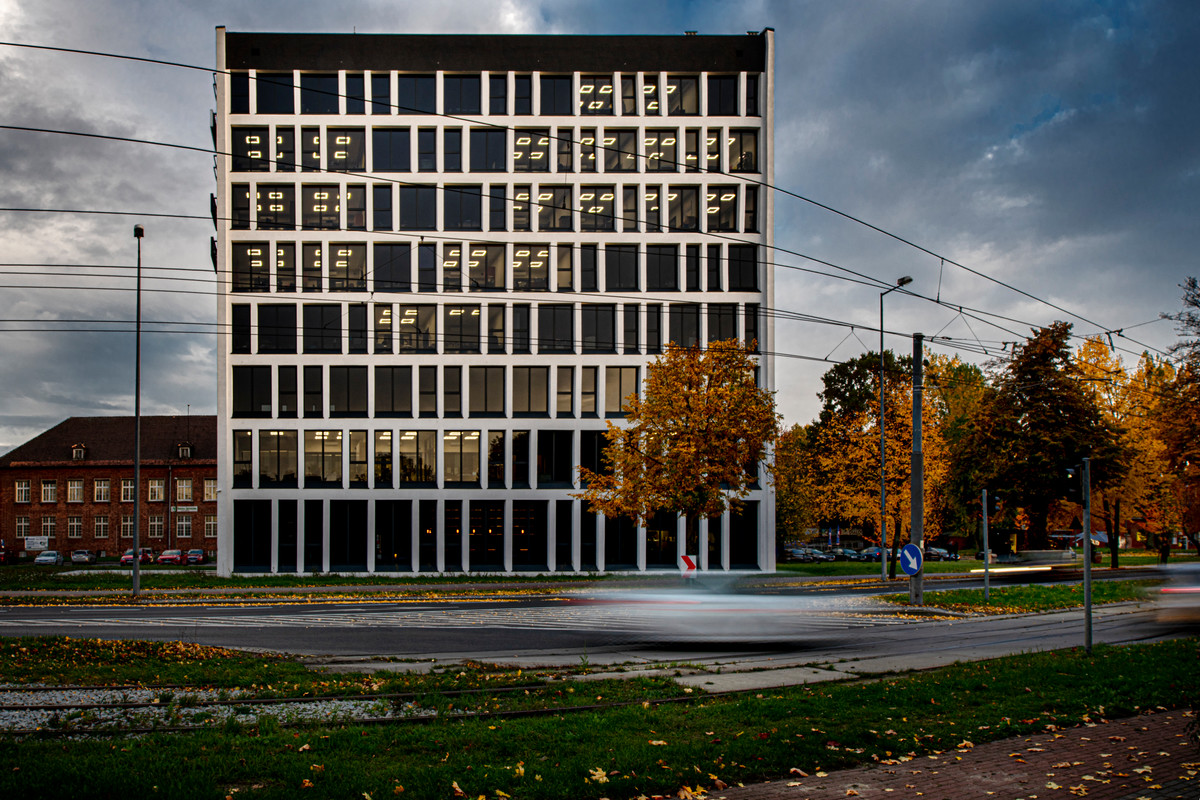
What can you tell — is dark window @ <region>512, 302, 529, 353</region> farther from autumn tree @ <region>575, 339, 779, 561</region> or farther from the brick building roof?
the brick building roof

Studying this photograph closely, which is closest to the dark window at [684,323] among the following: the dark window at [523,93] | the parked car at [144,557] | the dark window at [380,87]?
the dark window at [523,93]

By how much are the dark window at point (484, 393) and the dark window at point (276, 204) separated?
1267 centimetres

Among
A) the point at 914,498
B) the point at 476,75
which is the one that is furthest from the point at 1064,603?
the point at 476,75

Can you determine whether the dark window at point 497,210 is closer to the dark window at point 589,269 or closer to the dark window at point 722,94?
the dark window at point 589,269

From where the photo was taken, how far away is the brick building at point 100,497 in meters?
69.2

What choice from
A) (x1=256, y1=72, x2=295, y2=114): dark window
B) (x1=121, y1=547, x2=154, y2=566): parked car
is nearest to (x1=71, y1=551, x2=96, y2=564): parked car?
(x1=121, y1=547, x2=154, y2=566): parked car

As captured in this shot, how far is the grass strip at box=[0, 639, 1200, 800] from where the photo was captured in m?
6.23

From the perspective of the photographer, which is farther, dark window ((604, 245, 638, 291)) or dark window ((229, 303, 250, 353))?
Result: dark window ((604, 245, 638, 291))

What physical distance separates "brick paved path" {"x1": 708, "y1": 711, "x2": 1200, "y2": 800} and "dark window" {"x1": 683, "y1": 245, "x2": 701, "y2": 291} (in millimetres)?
36988

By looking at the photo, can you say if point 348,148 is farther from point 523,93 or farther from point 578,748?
point 578,748

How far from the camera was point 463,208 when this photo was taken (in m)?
43.7

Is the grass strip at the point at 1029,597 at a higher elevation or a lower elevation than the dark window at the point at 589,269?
lower

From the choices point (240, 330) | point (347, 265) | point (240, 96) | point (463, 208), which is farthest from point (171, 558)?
point (463, 208)

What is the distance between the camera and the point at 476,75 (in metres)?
43.8
